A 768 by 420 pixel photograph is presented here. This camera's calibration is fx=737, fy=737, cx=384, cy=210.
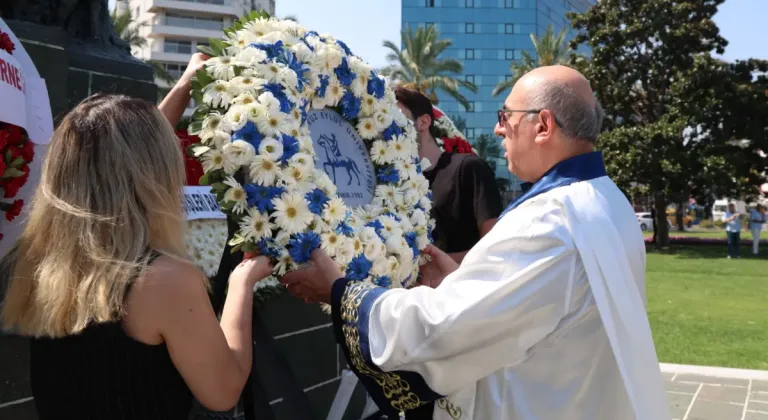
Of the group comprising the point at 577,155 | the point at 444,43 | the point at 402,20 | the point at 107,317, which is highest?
the point at 402,20

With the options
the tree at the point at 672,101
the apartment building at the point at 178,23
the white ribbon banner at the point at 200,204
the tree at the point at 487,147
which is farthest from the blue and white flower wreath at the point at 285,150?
the apartment building at the point at 178,23

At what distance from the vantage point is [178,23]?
201 ft

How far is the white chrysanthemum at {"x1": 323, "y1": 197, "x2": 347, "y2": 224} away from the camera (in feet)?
8.14

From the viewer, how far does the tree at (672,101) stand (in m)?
24.2

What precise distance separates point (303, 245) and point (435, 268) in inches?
36.5

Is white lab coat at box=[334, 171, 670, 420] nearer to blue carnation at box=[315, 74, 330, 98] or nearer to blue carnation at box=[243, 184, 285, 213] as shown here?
blue carnation at box=[243, 184, 285, 213]

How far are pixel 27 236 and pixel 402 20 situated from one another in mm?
75050

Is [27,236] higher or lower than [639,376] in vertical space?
higher

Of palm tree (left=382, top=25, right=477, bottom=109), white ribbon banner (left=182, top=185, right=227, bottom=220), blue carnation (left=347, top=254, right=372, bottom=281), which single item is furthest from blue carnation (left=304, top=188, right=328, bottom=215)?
palm tree (left=382, top=25, right=477, bottom=109)

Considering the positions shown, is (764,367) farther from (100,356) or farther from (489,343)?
(100,356)

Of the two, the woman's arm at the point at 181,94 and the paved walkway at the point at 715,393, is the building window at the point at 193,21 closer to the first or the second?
the paved walkway at the point at 715,393

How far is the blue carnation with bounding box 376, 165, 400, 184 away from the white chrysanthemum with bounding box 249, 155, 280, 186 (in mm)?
707

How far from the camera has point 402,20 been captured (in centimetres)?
7444

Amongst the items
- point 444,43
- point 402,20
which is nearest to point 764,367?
point 444,43
